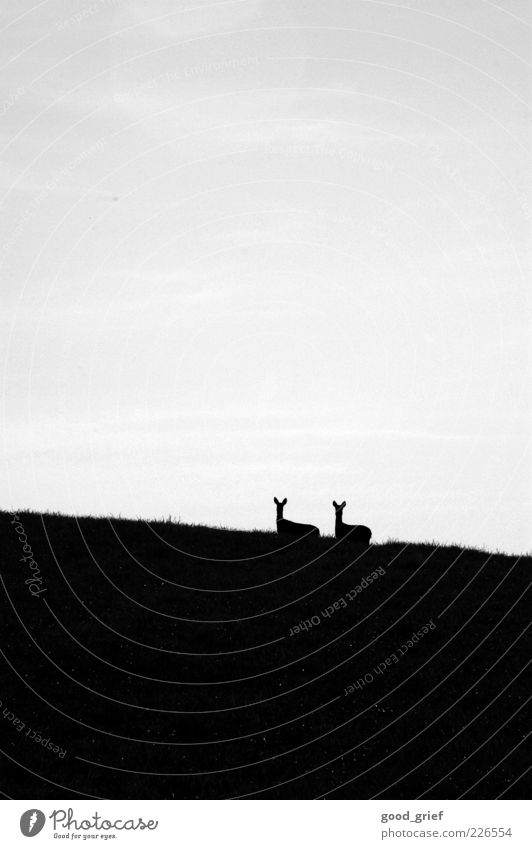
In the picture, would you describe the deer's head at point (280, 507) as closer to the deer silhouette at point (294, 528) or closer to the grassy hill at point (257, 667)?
the deer silhouette at point (294, 528)

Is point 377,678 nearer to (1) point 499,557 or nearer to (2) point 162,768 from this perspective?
(2) point 162,768

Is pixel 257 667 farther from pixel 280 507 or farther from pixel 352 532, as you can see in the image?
pixel 280 507

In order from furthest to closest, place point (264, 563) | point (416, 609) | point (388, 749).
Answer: point (264, 563), point (416, 609), point (388, 749)

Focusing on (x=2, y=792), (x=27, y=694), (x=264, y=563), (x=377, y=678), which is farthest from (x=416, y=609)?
(x=2, y=792)

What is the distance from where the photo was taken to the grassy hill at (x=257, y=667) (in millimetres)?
15734

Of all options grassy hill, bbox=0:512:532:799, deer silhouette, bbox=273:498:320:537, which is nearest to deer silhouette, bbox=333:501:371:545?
deer silhouette, bbox=273:498:320:537

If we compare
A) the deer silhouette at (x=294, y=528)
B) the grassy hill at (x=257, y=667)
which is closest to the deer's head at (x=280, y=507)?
the deer silhouette at (x=294, y=528)

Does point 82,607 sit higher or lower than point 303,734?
higher

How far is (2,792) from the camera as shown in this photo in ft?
49.2

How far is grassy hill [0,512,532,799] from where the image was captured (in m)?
15.7

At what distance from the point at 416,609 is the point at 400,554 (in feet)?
13.3

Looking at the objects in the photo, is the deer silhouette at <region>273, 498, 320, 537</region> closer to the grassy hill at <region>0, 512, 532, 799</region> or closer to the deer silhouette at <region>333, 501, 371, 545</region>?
the deer silhouette at <region>333, 501, 371, 545</region>

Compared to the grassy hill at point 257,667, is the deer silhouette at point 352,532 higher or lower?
higher

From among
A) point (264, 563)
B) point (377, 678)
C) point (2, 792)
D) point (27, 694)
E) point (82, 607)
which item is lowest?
point (2, 792)
